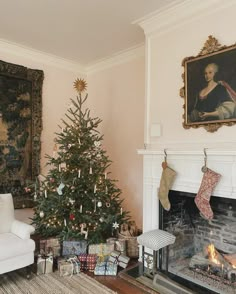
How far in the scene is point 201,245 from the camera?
111 inches

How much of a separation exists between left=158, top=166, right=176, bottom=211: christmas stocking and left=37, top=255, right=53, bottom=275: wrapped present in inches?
53.3

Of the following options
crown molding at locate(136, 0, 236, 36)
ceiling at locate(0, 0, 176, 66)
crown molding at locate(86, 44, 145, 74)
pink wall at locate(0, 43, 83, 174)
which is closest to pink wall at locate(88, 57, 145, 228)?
crown molding at locate(86, 44, 145, 74)

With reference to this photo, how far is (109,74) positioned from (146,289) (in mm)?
3146

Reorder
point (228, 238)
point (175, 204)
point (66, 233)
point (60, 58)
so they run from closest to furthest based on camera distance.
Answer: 1. point (228, 238)
2. point (175, 204)
3. point (66, 233)
4. point (60, 58)

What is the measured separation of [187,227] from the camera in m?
2.88

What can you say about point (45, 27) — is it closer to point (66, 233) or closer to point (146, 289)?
point (66, 233)

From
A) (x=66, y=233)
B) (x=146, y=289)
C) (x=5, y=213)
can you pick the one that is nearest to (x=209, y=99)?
(x=146, y=289)

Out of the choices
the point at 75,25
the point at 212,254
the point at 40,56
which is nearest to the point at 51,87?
the point at 40,56

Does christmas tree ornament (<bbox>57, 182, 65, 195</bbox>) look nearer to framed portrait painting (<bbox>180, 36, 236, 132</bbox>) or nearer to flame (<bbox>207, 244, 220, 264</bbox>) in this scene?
framed portrait painting (<bbox>180, 36, 236, 132</bbox>)

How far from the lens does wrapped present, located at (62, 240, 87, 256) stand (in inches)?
119

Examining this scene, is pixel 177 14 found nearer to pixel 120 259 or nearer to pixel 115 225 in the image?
pixel 115 225

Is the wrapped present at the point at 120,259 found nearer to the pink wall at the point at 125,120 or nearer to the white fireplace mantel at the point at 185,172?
the white fireplace mantel at the point at 185,172

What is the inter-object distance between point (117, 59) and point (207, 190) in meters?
2.62

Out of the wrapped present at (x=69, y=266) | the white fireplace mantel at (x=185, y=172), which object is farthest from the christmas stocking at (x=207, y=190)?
the wrapped present at (x=69, y=266)
